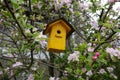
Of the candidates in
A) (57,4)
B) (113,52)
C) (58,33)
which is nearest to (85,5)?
(57,4)

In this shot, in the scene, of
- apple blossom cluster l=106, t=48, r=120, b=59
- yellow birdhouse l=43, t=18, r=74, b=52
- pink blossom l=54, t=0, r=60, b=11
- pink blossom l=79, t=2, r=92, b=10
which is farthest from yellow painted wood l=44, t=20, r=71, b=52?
pink blossom l=79, t=2, r=92, b=10

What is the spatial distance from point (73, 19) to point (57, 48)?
216 cm

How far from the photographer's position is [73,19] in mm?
5137

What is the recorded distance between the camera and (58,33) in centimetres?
315

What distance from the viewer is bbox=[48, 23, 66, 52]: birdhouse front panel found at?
303 centimetres

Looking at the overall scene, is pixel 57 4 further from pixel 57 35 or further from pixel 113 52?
pixel 57 35

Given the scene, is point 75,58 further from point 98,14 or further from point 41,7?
point 41,7

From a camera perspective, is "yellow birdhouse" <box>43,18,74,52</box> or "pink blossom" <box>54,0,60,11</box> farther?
"pink blossom" <box>54,0,60,11</box>

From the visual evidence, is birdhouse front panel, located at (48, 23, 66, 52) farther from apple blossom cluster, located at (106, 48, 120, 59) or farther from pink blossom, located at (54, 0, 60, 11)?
pink blossom, located at (54, 0, 60, 11)

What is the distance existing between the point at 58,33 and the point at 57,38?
3.0 inches

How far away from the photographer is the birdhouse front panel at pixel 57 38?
303 cm

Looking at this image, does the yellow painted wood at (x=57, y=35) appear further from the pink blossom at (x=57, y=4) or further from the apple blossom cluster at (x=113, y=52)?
the pink blossom at (x=57, y=4)

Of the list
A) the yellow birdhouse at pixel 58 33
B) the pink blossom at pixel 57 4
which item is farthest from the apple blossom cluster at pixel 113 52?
the pink blossom at pixel 57 4

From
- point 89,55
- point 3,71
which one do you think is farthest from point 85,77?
point 3,71
